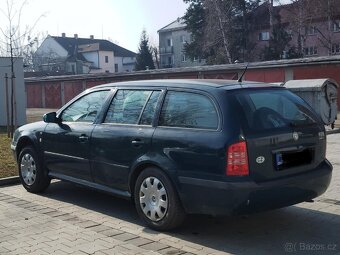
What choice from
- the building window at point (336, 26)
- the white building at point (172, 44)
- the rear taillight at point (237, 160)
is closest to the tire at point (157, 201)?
the rear taillight at point (237, 160)

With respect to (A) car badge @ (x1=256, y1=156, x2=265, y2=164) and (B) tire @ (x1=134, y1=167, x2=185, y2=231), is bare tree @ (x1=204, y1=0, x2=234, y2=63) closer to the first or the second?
(B) tire @ (x1=134, y1=167, x2=185, y2=231)

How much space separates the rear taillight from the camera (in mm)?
4656

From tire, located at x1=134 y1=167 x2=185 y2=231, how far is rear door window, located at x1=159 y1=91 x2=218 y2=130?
22.9 inches

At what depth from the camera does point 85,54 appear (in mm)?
92375

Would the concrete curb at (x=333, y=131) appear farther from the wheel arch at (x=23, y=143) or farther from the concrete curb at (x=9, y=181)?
the wheel arch at (x=23, y=143)

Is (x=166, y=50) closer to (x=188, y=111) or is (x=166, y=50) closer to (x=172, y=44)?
(x=172, y=44)

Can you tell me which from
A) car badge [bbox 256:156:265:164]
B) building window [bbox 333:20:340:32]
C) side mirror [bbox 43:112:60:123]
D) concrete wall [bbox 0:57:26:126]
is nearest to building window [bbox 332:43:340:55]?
building window [bbox 333:20:340:32]

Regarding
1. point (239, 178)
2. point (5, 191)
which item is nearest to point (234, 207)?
point (239, 178)

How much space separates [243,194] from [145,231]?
1.33 metres

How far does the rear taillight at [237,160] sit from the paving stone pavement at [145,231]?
0.77 meters

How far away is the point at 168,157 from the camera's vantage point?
5121mm

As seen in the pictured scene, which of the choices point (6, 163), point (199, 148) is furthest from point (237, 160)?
point (6, 163)

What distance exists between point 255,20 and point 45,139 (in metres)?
52.5

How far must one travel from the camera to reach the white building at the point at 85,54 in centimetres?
8575
